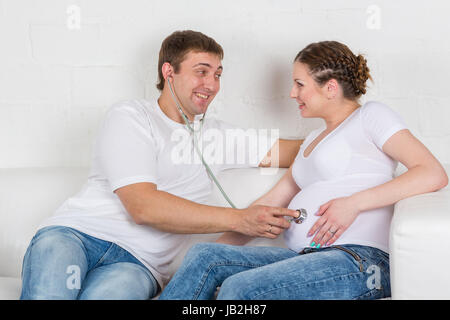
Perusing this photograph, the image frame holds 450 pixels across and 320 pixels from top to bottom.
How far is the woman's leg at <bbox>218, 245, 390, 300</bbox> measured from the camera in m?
1.30

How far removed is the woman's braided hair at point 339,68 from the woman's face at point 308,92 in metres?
0.02

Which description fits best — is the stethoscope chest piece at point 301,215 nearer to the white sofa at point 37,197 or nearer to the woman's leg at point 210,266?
the woman's leg at point 210,266

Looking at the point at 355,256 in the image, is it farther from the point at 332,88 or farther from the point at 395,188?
the point at 332,88

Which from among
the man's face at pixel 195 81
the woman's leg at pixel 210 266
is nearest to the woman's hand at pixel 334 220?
the woman's leg at pixel 210 266

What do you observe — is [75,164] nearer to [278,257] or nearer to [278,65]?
[278,65]

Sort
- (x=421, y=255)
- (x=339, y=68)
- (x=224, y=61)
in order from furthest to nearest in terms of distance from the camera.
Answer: (x=224, y=61), (x=339, y=68), (x=421, y=255)

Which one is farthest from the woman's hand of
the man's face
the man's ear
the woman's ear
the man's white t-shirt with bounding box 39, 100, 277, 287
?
the man's ear

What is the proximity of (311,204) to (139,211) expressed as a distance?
0.47 meters

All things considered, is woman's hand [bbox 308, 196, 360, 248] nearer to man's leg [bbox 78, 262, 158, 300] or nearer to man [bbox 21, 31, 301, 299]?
man [bbox 21, 31, 301, 299]

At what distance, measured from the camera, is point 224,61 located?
216cm

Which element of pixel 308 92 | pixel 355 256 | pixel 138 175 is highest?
pixel 308 92

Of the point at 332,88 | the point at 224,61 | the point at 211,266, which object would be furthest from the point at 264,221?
the point at 224,61

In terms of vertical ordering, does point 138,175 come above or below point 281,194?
above
